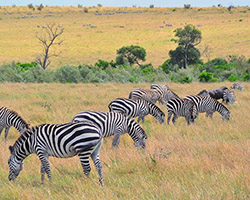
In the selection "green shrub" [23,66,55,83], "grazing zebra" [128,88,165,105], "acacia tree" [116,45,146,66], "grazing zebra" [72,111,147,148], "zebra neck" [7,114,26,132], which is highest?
"grazing zebra" [72,111,147,148]

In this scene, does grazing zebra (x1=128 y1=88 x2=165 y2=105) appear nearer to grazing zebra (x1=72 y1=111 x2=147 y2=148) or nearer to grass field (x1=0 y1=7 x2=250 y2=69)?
grazing zebra (x1=72 y1=111 x2=147 y2=148)

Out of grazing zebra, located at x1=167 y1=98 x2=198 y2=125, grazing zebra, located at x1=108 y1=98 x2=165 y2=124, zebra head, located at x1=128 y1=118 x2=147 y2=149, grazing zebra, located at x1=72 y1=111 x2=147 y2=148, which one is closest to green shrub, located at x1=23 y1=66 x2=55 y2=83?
grazing zebra, located at x1=167 y1=98 x2=198 y2=125

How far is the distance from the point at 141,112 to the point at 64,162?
3782mm

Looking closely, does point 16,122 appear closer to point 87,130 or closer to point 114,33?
point 87,130

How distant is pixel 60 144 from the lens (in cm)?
555

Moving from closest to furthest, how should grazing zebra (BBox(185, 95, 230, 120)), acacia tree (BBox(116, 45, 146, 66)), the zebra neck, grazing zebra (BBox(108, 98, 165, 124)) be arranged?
the zebra neck
grazing zebra (BBox(108, 98, 165, 124))
grazing zebra (BBox(185, 95, 230, 120))
acacia tree (BBox(116, 45, 146, 66))

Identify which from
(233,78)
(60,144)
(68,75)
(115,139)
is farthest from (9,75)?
(60,144)

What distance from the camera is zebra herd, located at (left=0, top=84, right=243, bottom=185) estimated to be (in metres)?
5.42

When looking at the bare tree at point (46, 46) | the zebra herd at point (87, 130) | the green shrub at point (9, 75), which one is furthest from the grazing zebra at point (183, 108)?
the bare tree at point (46, 46)

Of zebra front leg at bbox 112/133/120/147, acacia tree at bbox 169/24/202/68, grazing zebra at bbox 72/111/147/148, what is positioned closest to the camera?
grazing zebra at bbox 72/111/147/148

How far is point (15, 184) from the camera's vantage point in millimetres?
5691

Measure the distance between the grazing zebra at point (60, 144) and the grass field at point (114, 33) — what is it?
35933mm

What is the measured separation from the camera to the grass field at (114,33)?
1896 inches

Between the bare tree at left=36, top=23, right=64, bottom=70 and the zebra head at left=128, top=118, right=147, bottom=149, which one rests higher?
the zebra head at left=128, top=118, right=147, bottom=149
